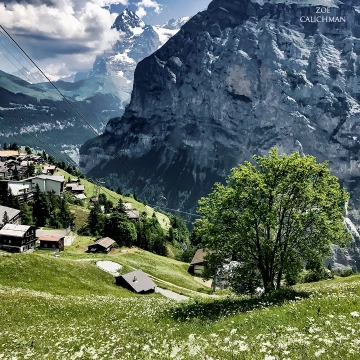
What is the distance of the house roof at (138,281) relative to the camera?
217 ft

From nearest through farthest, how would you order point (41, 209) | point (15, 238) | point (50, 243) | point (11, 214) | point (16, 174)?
1. point (15, 238)
2. point (50, 243)
3. point (11, 214)
4. point (41, 209)
5. point (16, 174)

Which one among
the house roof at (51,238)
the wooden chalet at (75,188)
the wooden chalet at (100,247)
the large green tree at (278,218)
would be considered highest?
the large green tree at (278,218)

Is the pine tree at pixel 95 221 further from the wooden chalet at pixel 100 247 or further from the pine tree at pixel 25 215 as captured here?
the wooden chalet at pixel 100 247

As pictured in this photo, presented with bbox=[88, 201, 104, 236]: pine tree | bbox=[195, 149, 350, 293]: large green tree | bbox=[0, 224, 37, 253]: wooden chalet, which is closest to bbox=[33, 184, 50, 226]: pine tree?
bbox=[88, 201, 104, 236]: pine tree

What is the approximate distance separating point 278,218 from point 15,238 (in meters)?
77.4

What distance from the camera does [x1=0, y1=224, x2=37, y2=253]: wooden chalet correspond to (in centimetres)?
8650

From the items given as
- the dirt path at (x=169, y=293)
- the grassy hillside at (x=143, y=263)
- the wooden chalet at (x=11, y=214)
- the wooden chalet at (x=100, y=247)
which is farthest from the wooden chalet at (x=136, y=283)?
the wooden chalet at (x=11, y=214)

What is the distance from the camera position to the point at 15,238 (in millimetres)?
87125

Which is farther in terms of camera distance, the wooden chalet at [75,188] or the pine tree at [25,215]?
the wooden chalet at [75,188]

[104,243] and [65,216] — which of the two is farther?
[65,216]

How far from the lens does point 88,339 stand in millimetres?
15625

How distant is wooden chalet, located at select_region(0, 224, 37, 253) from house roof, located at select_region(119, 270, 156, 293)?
3394 centimetres

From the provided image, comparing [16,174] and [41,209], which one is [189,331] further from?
[16,174]

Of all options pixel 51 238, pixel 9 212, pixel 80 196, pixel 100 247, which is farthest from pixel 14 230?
pixel 80 196
